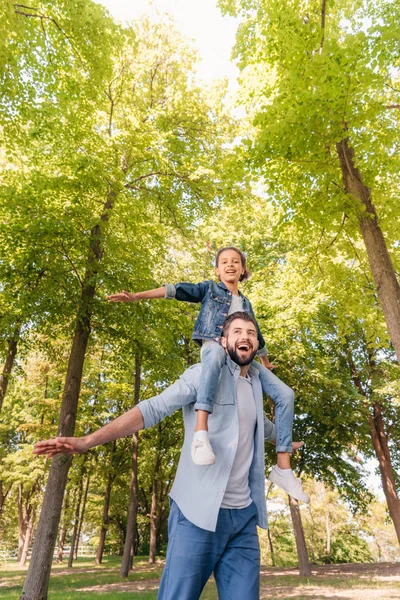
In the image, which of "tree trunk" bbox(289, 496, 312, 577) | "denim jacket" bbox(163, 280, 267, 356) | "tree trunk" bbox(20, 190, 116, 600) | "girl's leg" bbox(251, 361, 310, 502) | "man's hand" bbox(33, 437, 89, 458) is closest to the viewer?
"man's hand" bbox(33, 437, 89, 458)

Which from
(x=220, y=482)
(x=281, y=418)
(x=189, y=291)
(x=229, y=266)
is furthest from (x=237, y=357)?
(x=229, y=266)

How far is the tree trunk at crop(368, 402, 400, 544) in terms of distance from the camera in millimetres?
16703

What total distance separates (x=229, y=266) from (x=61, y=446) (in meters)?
2.20

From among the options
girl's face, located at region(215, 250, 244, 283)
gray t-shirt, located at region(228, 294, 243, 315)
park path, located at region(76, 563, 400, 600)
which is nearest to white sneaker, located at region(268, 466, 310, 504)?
gray t-shirt, located at region(228, 294, 243, 315)

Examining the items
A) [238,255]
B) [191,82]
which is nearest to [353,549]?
[191,82]

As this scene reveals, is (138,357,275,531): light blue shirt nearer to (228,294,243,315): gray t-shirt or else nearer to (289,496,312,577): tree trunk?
(228,294,243,315): gray t-shirt

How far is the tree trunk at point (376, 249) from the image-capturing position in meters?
6.82

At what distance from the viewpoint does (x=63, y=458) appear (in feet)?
29.4

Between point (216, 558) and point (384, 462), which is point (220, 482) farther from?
point (384, 462)

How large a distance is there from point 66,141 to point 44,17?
88.3 inches

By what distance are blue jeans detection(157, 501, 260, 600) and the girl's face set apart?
1969 mm

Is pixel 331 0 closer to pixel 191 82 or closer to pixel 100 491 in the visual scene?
pixel 191 82

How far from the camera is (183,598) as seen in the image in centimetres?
200

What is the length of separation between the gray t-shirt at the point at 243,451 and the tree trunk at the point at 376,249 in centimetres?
495
